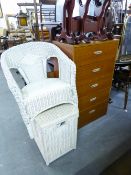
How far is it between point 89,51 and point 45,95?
1.90ft

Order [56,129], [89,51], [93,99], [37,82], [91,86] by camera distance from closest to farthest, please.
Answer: [56,129], [89,51], [37,82], [91,86], [93,99]

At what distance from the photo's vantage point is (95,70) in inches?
62.3

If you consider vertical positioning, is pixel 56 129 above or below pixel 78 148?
above

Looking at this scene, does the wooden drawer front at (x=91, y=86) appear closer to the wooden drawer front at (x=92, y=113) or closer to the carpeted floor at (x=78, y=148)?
the wooden drawer front at (x=92, y=113)

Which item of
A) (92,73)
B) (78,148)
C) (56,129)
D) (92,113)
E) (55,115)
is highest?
(92,73)

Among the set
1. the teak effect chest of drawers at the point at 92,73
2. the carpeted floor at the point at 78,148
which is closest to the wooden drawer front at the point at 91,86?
the teak effect chest of drawers at the point at 92,73

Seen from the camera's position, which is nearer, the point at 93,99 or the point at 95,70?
the point at 95,70

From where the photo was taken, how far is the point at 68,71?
1395mm

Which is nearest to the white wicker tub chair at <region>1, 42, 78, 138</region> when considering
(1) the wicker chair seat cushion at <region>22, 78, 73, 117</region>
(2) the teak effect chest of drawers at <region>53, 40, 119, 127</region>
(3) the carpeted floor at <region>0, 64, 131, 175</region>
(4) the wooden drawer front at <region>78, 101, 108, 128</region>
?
(1) the wicker chair seat cushion at <region>22, 78, 73, 117</region>

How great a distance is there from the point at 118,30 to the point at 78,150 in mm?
1828

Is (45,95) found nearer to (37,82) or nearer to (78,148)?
(37,82)

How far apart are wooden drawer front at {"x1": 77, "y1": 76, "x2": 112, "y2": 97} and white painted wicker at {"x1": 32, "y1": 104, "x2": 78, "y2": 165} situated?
268mm

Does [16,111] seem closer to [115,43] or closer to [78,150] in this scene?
[78,150]

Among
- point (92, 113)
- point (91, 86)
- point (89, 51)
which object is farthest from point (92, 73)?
point (92, 113)
